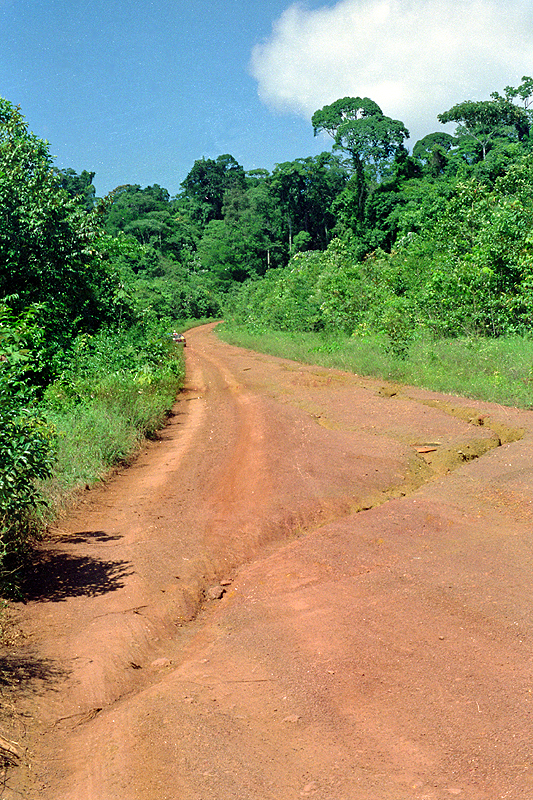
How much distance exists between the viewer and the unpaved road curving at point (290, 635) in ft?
10.1

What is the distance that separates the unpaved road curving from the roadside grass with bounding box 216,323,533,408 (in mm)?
3677

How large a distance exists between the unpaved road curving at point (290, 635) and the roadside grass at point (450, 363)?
12.1ft

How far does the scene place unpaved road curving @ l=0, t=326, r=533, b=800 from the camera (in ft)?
10.1

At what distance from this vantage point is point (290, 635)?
4344 mm

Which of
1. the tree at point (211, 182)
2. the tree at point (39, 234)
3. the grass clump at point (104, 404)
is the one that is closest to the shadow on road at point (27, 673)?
the grass clump at point (104, 404)

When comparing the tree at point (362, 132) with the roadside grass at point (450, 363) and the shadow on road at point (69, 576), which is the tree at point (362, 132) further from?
the shadow on road at point (69, 576)

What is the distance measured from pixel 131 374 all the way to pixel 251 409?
9.41 ft

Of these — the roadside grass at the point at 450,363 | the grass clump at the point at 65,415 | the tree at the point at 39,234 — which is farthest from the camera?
the tree at the point at 39,234

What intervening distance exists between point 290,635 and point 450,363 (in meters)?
11.4

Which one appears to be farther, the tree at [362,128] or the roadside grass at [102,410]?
the tree at [362,128]

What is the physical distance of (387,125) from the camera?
1987 inches

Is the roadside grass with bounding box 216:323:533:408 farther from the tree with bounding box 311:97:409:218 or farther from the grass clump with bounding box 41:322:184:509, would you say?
the tree with bounding box 311:97:409:218

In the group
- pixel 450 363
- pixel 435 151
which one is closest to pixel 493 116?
pixel 435 151

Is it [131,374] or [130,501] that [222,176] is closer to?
[131,374]
